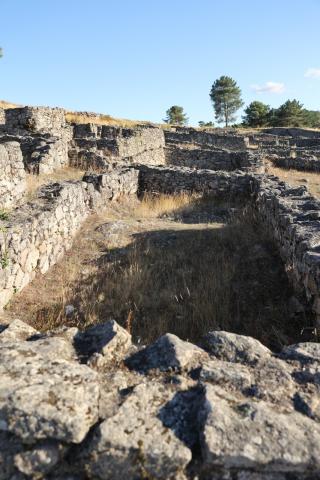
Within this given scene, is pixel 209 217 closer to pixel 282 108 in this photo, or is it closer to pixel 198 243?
pixel 198 243

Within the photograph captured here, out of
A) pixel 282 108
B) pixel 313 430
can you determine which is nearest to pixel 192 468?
pixel 313 430

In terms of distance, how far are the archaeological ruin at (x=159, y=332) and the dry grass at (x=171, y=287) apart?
0.03 m

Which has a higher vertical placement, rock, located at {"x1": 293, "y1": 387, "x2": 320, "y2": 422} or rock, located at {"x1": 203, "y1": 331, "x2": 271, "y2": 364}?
rock, located at {"x1": 203, "y1": 331, "x2": 271, "y2": 364}

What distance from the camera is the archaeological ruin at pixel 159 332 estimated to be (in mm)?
2174

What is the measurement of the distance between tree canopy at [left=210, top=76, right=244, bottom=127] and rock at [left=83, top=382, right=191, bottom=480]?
72.3m

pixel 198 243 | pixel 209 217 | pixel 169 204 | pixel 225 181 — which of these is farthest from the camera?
pixel 225 181

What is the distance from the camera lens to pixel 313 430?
7.54 ft

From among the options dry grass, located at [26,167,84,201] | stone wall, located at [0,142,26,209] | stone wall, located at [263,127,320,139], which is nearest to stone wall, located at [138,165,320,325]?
dry grass, located at [26,167,84,201]

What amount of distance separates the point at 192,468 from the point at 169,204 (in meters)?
10.4

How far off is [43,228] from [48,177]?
6529 millimetres

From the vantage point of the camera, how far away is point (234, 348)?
3139 millimetres

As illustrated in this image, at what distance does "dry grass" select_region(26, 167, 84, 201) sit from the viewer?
1034 cm

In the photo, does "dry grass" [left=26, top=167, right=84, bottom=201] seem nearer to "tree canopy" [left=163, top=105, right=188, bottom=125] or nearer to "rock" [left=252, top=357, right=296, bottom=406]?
"rock" [left=252, top=357, right=296, bottom=406]

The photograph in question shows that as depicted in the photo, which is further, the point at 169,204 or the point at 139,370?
the point at 169,204
